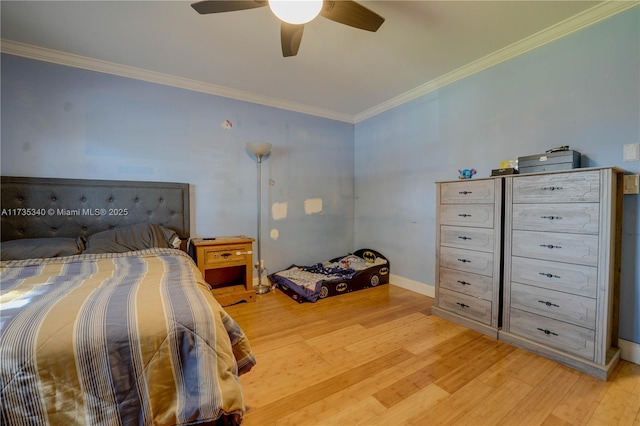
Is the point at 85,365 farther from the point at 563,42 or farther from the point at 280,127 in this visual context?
the point at 563,42

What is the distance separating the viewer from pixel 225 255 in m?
2.73

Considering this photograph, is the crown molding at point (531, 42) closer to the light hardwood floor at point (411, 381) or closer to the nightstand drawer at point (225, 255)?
the light hardwood floor at point (411, 381)

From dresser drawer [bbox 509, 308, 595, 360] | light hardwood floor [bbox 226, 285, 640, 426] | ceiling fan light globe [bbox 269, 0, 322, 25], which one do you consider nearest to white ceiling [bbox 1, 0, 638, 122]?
ceiling fan light globe [bbox 269, 0, 322, 25]

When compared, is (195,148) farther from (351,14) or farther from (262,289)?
(351,14)

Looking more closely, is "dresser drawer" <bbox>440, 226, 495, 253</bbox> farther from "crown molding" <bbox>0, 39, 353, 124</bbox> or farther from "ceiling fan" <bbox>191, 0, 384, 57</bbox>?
"crown molding" <bbox>0, 39, 353, 124</bbox>

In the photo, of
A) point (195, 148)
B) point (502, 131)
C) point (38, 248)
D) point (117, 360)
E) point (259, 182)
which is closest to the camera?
point (117, 360)

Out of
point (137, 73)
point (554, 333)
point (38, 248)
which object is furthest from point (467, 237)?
point (137, 73)

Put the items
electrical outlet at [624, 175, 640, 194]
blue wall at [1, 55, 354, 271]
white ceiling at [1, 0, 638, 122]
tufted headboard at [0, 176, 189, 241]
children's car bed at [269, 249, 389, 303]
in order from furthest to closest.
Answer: children's car bed at [269, 249, 389, 303], blue wall at [1, 55, 354, 271], tufted headboard at [0, 176, 189, 241], white ceiling at [1, 0, 638, 122], electrical outlet at [624, 175, 640, 194]

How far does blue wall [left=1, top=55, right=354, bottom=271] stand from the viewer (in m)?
2.34

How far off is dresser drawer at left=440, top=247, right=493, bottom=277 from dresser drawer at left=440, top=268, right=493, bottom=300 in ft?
0.13

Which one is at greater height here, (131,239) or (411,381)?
(131,239)

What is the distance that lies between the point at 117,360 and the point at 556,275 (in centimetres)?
238

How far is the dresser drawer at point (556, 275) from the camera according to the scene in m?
1.65

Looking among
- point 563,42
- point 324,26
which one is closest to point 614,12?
point 563,42
